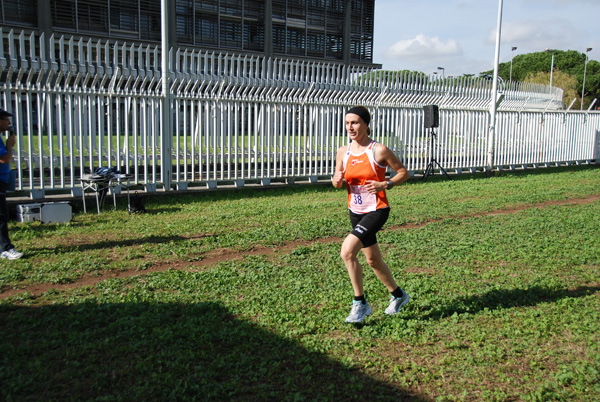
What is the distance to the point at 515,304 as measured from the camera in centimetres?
530

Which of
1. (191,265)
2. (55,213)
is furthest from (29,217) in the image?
(191,265)

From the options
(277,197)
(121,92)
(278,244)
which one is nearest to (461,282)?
(278,244)

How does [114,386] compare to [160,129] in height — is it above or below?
below

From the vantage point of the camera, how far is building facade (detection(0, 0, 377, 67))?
98.1 feet

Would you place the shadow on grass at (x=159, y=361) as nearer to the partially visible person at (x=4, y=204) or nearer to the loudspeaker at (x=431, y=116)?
the partially visible person at (x=4, y=204)

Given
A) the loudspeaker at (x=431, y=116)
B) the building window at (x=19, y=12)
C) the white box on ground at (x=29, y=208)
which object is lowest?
the white box on ground at (x=29, y=208)

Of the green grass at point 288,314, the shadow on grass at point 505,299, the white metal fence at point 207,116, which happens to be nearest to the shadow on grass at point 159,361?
the green grass at point 288,314

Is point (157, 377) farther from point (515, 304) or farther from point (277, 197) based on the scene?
point (277, 197)

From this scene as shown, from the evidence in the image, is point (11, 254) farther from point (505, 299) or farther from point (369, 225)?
point (505, 299)

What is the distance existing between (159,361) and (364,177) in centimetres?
227

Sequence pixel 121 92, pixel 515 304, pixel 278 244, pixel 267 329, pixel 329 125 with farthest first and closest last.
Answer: pixel 329 125 < pixel 121 92 < pixel 278 244 < pixel 515 304 < pixel 267 329

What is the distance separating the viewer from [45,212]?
892 centimetres

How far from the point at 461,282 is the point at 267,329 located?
2.56 metres

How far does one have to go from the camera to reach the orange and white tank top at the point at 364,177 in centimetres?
461
